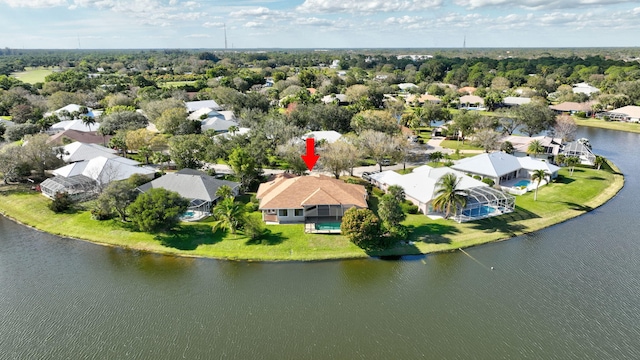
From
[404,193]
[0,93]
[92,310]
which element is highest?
[0,93]

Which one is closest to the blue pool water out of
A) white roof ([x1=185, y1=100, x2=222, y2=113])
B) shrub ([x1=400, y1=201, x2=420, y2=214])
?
shrub ([x1=400, y1=201, x2=420, y2=214])

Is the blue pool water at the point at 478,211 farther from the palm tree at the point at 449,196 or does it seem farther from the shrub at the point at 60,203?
the shrub at the point at 60,203

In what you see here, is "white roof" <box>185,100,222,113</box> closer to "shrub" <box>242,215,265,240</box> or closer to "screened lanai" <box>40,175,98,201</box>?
"screened lanai" <box>40,175,98,201</box>

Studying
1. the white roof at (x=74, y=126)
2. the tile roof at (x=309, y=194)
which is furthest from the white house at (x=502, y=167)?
the white roof at (x=74, y=126)

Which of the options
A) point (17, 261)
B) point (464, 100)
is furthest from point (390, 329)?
point (464, 100)

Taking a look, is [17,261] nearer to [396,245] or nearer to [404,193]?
[396,245]

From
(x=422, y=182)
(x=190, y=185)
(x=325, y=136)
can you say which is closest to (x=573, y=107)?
(x=325, y=136)

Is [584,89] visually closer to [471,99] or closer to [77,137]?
[471,99]

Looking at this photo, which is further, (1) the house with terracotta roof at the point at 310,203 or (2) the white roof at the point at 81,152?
(2) the white roof at the point at 81,152
